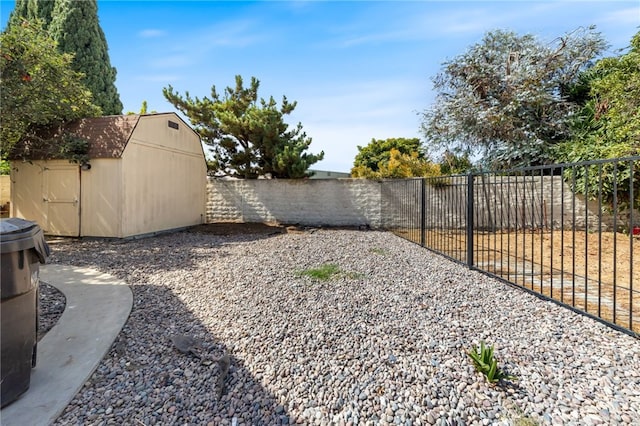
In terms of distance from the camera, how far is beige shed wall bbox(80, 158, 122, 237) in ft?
26.0

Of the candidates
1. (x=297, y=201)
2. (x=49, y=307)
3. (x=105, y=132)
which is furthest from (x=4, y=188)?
(x=49, y=307)

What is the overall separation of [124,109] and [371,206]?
48.8 feet

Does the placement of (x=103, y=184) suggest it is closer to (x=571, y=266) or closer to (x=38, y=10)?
(x=571, y=266)

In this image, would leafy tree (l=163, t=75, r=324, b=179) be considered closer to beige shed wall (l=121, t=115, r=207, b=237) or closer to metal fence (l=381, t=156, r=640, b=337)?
beige shed wall (l=121, t=115, r=207, b=237)

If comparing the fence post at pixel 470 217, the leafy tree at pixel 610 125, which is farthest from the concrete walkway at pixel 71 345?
the leafy tree at pixel 610 125

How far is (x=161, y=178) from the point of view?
31.0ft

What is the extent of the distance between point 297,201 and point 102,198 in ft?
19.0

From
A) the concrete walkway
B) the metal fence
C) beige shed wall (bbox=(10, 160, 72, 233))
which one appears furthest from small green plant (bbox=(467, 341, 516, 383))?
beige shed wall (bbox=(10, 160, 72, 233))

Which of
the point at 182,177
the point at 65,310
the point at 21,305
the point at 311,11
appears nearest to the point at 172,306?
the point at 65,310

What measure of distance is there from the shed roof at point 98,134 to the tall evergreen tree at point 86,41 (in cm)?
670

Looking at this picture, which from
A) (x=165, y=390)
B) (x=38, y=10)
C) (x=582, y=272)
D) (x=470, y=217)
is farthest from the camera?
(x=38, y=10)

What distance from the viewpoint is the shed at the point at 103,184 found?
7961mm

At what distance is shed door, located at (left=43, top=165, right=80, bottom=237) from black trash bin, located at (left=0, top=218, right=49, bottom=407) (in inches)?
298

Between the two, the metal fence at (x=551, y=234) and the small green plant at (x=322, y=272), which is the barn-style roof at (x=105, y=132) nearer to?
the small green plant at (x=322, y=272)
